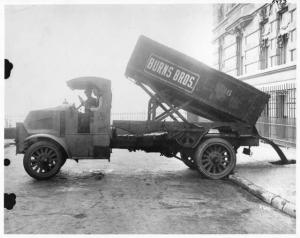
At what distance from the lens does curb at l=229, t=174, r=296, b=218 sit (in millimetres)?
4891

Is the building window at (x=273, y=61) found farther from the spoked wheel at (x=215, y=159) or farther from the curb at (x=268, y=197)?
the curb at (x=268, y=197)

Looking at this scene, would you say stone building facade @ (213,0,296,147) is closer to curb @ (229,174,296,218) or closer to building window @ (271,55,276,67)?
building window @ (271,55,276,67)

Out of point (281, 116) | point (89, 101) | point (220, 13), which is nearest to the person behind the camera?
point (89, 101)

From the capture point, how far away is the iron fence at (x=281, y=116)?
12.4 metres

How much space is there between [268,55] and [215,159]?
994cm

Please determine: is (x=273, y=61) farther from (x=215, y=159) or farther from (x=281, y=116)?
(x=215, y=159)

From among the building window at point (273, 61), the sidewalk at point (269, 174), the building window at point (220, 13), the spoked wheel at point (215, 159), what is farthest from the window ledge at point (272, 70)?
the spoked wheel at point (215, 159)

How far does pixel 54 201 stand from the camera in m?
5.39

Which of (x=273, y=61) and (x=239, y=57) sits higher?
(x=239, y=57)

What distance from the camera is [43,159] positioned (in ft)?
22.8

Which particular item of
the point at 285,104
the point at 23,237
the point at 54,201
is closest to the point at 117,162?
the point at 54,201

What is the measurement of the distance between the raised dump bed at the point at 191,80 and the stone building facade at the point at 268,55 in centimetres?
565

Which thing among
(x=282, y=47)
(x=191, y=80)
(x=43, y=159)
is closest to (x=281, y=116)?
(x=282, y=47)

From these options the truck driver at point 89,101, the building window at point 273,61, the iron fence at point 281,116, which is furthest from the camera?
the building window at point 273,61
